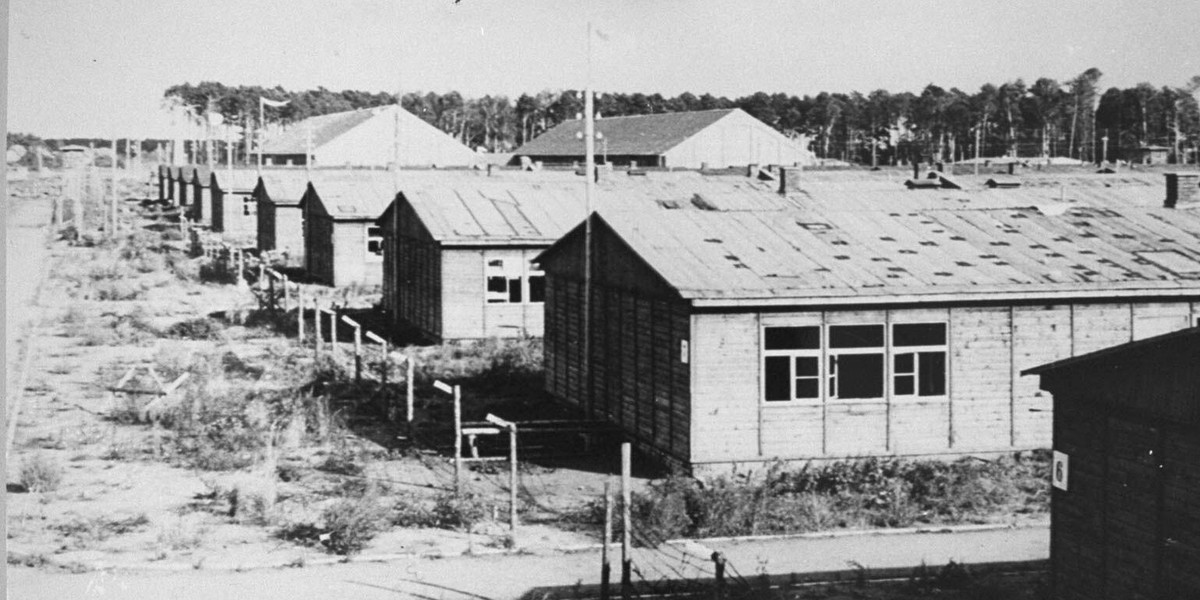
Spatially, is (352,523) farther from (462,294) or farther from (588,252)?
(462,294)

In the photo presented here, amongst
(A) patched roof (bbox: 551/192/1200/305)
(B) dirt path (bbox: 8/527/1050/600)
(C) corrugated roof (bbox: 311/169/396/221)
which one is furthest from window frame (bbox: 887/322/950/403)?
(C) corrugated roof (bbox: 311/169/396/221)

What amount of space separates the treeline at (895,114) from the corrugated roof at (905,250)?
62.2 metres

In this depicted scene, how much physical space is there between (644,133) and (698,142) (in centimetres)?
586

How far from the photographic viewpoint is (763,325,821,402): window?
18.3 meters

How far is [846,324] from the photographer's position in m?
18.5

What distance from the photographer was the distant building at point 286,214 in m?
52.3

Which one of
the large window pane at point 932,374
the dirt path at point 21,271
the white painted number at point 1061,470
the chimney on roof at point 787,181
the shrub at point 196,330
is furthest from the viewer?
the chimney on roof at point 787,181

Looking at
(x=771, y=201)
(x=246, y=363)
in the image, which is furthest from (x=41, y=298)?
(x=771, y=201)

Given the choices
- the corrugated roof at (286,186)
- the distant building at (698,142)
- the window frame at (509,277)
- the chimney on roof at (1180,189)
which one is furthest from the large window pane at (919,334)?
the distant building at (698,142)

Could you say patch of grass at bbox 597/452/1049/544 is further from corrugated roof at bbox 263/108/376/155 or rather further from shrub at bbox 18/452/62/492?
corrugated roof at bbox 263/108/376/155

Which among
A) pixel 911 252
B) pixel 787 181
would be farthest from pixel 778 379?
pixel 787 181

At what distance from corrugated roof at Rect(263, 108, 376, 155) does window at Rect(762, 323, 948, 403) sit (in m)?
66.6

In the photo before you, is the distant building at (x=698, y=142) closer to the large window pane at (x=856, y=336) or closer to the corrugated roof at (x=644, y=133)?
the corrugated roof at (x=644, y=133)

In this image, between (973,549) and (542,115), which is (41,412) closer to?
(973,549)
